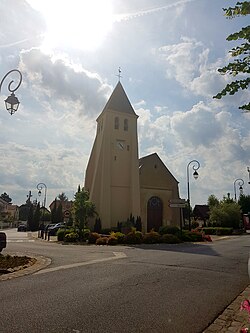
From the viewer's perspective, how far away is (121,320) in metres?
5.00

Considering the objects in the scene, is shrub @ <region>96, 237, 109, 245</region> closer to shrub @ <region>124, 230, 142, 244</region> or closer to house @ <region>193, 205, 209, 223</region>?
shrub @ <region>124, 230, 142, 244</region>

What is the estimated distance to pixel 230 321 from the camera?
5176 mm

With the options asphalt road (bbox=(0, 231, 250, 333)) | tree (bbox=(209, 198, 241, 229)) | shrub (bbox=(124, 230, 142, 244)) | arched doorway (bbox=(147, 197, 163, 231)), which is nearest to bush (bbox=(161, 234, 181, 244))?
shrub (bbox=(124, 230, 142, 244))

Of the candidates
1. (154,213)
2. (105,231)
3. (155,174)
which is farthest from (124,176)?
(105,231)

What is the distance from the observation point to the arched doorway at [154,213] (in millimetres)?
41469

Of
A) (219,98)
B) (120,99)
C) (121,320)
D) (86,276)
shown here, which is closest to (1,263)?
(86,276)

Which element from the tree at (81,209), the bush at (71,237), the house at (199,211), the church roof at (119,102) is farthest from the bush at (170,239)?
the house at (199,211)

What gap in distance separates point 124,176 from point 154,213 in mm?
6693

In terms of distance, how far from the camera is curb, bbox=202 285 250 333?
476 centimetres

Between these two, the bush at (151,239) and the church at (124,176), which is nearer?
the bush at (151,239)

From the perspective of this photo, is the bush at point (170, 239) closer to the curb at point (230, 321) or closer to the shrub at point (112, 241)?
the shrub at point (112, 241)

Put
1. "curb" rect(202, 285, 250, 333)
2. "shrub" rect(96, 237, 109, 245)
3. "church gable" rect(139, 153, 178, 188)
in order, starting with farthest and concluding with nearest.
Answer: "church gable" rect(139, 153, 178, 188) < "shrub" rect(96, 237, 109, 245) < "curb" rect(202, 285, 250, 333)

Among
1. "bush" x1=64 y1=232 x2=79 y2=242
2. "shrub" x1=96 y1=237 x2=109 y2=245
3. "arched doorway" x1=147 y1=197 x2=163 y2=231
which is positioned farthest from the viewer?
"arched doorway" x1=147 y1=197 x2=163 y2=231

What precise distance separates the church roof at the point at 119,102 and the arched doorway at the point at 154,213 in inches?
506
